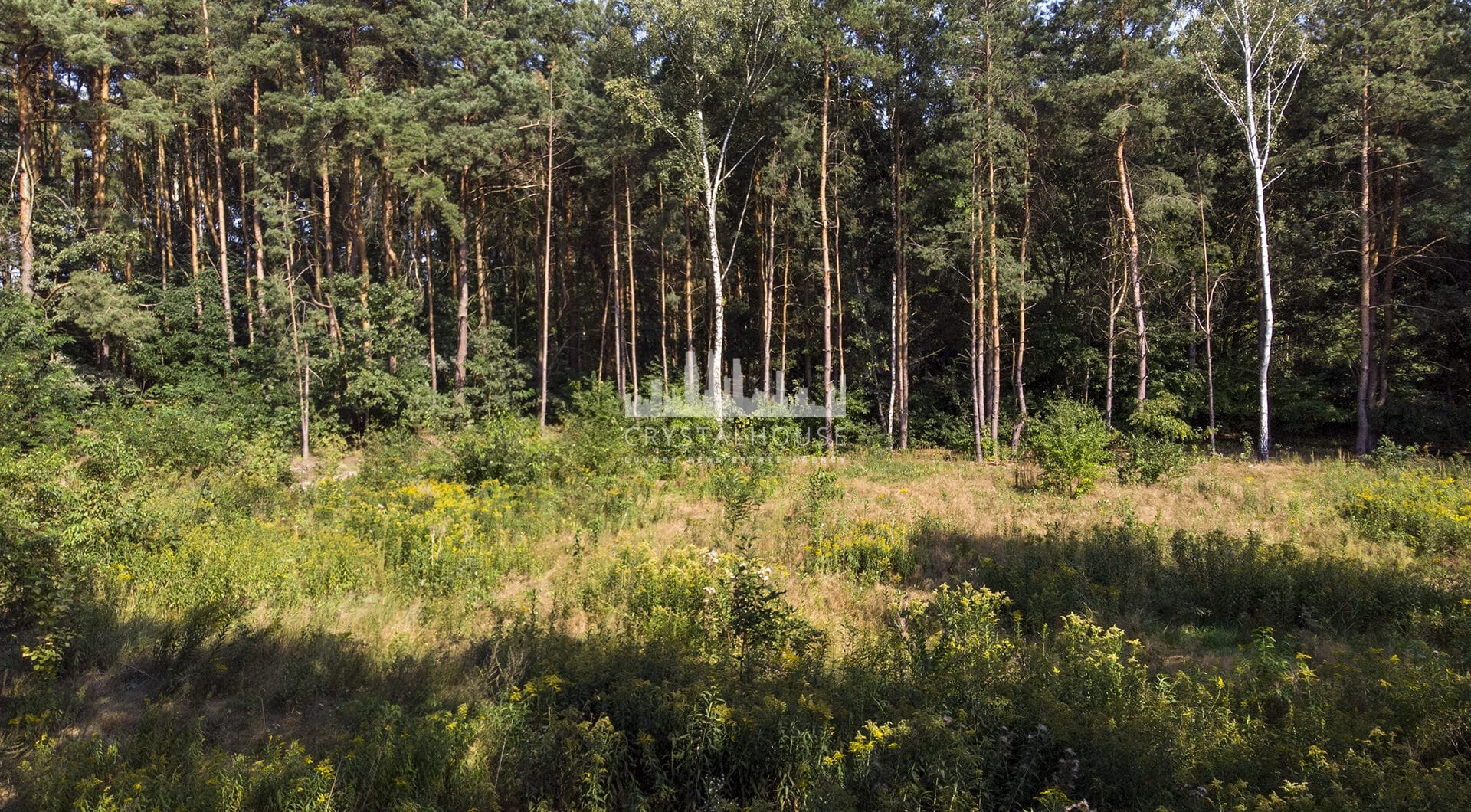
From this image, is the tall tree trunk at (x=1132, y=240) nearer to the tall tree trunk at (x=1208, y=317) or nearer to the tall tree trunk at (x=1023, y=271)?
the tall tree trunk at (x=1208, y=317)

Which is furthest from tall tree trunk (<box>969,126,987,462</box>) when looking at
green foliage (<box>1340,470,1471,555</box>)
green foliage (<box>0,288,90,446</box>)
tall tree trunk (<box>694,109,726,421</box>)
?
green foliage (<box>0,288,90,446</box>)

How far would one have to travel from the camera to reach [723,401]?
1920cm

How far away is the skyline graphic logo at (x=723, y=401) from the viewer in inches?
656

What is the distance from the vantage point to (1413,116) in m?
18.6

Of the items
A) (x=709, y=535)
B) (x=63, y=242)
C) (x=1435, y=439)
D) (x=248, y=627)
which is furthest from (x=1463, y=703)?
(x=63, y=242)

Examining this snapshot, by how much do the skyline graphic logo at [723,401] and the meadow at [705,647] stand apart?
5.12 m

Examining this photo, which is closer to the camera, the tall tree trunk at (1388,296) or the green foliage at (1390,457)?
the green foliage at (1390,457)

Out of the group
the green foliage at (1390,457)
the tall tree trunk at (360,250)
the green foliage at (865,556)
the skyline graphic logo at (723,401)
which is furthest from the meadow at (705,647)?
the tall tree trunk at (360,250)

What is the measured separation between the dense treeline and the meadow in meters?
11.5

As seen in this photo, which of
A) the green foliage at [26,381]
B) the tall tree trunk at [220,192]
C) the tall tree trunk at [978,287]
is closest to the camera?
the green foliage at [26,381]

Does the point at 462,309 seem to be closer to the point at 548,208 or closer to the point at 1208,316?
the point at 548,208

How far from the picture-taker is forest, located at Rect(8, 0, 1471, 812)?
436 centimetres

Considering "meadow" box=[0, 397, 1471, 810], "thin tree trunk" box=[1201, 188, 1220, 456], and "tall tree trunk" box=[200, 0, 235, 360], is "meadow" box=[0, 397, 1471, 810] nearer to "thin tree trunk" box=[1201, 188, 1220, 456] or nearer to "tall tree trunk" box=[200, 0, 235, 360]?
"thin tree trunk" box=[1201, 188, 1220, 456]

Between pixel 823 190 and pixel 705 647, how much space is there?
18071 mm
